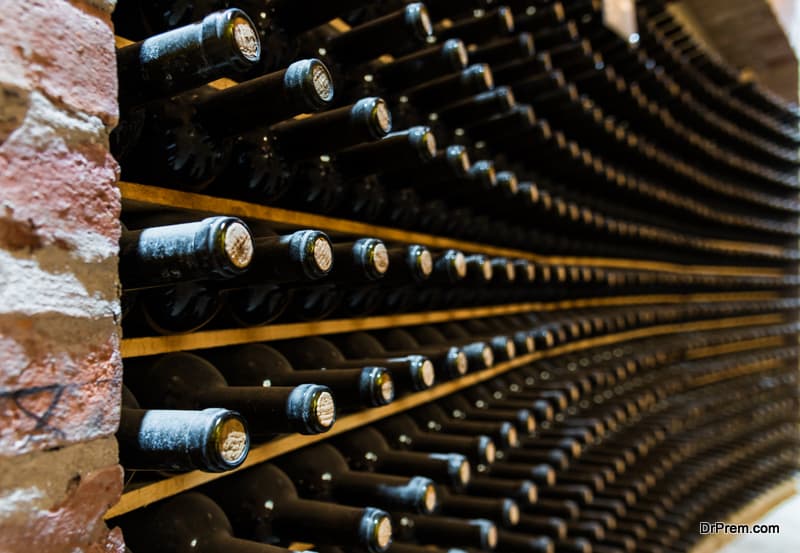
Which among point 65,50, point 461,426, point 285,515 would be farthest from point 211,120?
point 461,426

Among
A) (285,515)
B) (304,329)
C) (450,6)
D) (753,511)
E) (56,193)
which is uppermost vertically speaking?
(450,6)

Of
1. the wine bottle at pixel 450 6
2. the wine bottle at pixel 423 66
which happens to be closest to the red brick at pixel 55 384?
the wine bottle at pixel 423 66

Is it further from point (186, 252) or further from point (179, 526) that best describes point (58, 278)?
point (179, 526)

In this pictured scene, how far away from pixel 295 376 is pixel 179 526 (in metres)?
0.23

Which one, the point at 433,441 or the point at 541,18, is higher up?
the point at 541,18

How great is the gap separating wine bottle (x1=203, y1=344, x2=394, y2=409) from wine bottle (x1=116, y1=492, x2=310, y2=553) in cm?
18

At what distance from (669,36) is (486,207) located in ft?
4.83

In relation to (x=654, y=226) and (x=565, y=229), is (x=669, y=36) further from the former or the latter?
(x=565, y=229)

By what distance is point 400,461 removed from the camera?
116 cm

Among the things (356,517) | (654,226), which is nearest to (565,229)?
(654,226)

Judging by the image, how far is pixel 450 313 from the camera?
1.62 m

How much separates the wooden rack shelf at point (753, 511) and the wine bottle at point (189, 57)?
2.25 meters

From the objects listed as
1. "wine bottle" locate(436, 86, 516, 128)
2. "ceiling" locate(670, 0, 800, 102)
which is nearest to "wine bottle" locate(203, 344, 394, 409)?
"wine bottle" locate(436, 86, 516, 128)

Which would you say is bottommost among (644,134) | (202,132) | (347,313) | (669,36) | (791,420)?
(791,420)
